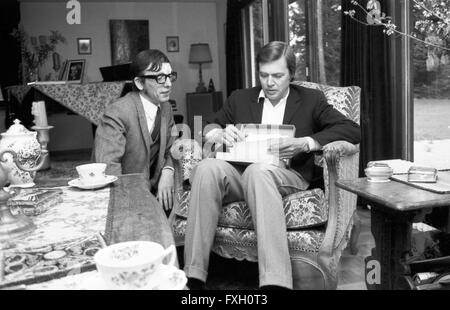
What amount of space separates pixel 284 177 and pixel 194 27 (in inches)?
235

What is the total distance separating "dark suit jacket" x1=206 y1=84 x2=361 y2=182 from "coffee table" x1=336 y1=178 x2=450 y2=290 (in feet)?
1.58

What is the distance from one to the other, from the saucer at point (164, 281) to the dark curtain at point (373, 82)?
2.45 metres

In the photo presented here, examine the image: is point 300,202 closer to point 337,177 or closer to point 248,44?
point 337,177

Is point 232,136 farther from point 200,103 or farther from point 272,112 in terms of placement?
point 200,103

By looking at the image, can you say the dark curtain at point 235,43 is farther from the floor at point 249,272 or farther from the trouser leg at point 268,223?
the trouser leg at point 268,223

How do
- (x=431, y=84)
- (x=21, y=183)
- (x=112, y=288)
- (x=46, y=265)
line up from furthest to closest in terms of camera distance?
(x=431, y=84) → (x=21, y=183) → (x=46, y=265) → (x=112, y=288)

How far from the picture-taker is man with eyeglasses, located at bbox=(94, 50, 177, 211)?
2.12 m

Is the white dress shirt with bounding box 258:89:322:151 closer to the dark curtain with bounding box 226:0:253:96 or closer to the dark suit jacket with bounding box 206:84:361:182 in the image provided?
the dark suit jacket with bounding box 206:84:361:182

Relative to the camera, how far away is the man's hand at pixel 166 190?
2104 mm

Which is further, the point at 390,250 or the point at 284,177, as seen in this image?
the point at 284,177

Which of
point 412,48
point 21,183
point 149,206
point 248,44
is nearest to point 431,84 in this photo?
point 412,48

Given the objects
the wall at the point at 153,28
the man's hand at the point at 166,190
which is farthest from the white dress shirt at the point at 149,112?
the wall at the point at 153,28

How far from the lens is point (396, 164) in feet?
5.79

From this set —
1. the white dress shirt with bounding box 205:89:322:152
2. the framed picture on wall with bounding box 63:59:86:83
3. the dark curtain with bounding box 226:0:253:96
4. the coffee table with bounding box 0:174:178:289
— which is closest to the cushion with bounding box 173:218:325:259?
the white dress shirt with bounding box 205:89:322:152
